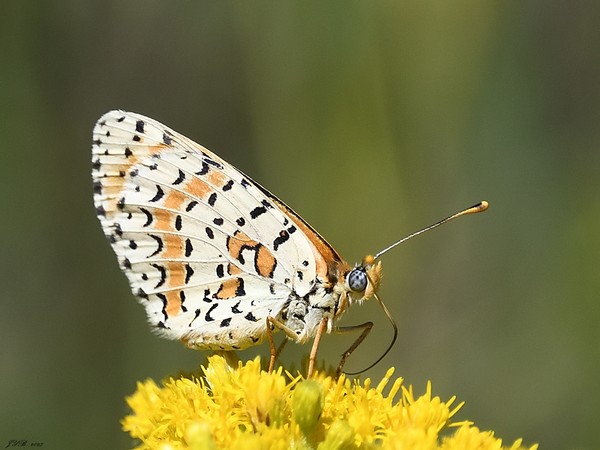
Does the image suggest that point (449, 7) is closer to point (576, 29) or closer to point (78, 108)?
point (576, 29)

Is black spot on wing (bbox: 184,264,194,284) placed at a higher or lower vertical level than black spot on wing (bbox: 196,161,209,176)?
lower

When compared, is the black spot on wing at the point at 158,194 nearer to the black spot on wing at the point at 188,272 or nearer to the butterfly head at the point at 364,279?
the black spot on wing at the point at 188,272

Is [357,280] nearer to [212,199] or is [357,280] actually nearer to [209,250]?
[209,250]

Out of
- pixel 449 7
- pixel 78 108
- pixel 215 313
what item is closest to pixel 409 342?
pixel 449 7

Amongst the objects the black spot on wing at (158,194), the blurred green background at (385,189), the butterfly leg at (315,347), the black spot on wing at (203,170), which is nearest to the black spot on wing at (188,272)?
the black spot on wing at (158,194)

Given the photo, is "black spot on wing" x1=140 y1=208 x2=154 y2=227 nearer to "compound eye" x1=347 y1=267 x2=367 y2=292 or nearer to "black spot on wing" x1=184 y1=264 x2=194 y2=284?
"black spot on wing" x1=184 y1=264 x2=194 y2=284

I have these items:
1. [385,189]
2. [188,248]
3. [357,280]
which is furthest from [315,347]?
[385,189]
